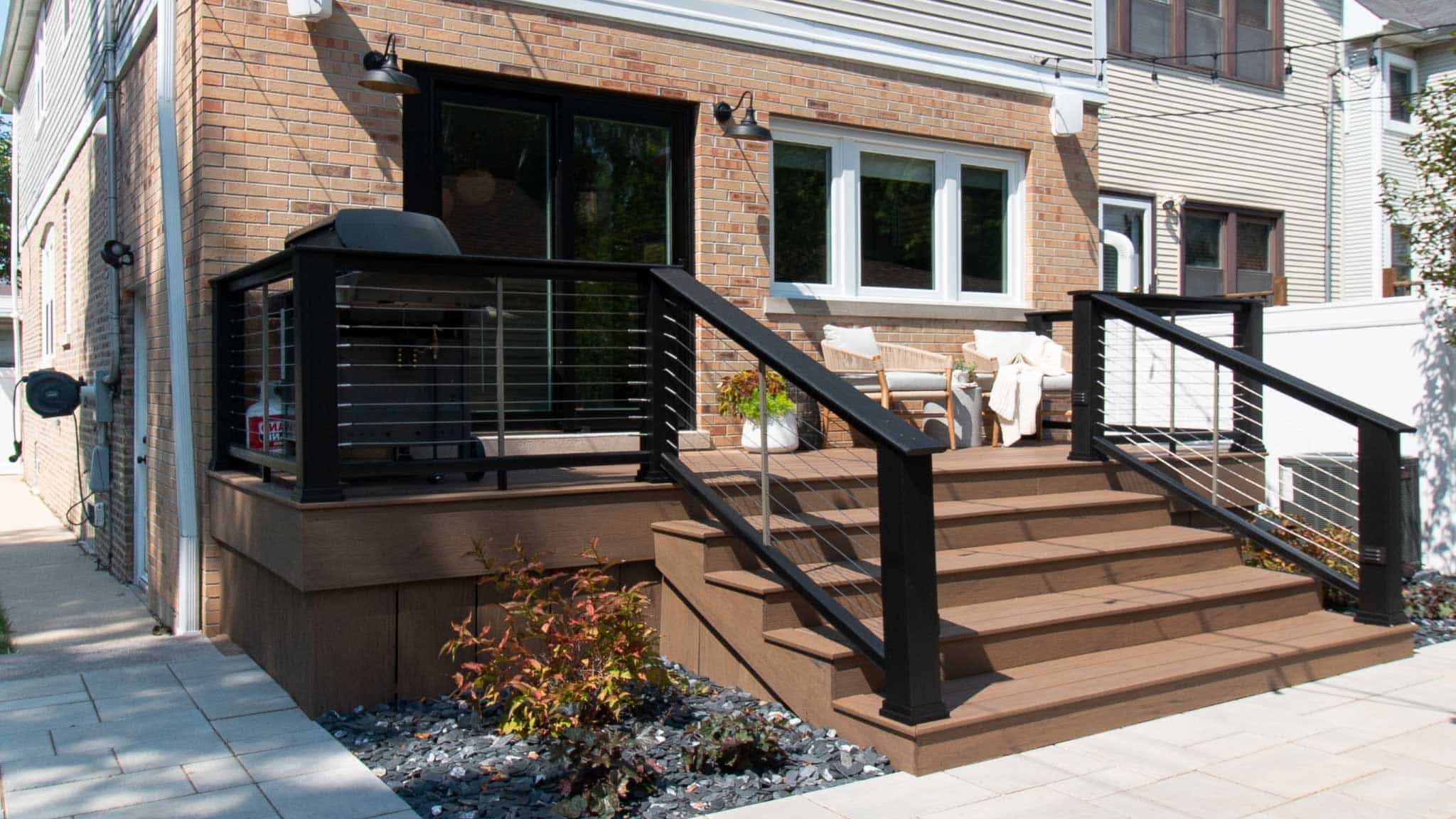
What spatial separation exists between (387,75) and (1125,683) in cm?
441

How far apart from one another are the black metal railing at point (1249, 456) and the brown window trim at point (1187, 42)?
22.2ft

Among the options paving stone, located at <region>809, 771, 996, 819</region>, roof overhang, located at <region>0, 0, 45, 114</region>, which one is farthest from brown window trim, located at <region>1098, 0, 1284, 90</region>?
roof overhang, located at <region>0, 0, 45, 114</region>

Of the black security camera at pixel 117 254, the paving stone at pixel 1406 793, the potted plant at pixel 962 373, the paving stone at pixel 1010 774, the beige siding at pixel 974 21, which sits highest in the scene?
the beige siding at pixel 974 21

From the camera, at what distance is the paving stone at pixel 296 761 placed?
13.5 ft

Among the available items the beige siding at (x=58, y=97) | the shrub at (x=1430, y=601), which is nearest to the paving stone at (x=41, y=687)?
the beige siding at (x=58, y=97)

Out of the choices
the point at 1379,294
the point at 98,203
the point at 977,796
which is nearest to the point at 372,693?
the point at 977,796

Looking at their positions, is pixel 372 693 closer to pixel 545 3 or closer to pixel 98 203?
pixel 545 3

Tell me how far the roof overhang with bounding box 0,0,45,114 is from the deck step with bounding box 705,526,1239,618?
11780mm

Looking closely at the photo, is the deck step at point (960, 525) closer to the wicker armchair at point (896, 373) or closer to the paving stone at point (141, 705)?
the wicker armchair at point (896, 373)

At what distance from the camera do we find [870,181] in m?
8.28

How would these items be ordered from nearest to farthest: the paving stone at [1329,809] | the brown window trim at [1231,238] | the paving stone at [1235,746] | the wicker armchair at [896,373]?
1. the paving stone at [1329,809]
2. the paving stone at [1235,746]
3. the wicker armchair at [896,373]
4. the brown window trim at [1231,238]

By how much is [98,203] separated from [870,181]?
5813 mm

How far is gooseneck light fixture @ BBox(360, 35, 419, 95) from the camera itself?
592 centimetres

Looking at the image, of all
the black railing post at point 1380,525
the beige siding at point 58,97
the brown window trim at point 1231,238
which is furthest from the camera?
the brown window trim at point 1231,238
